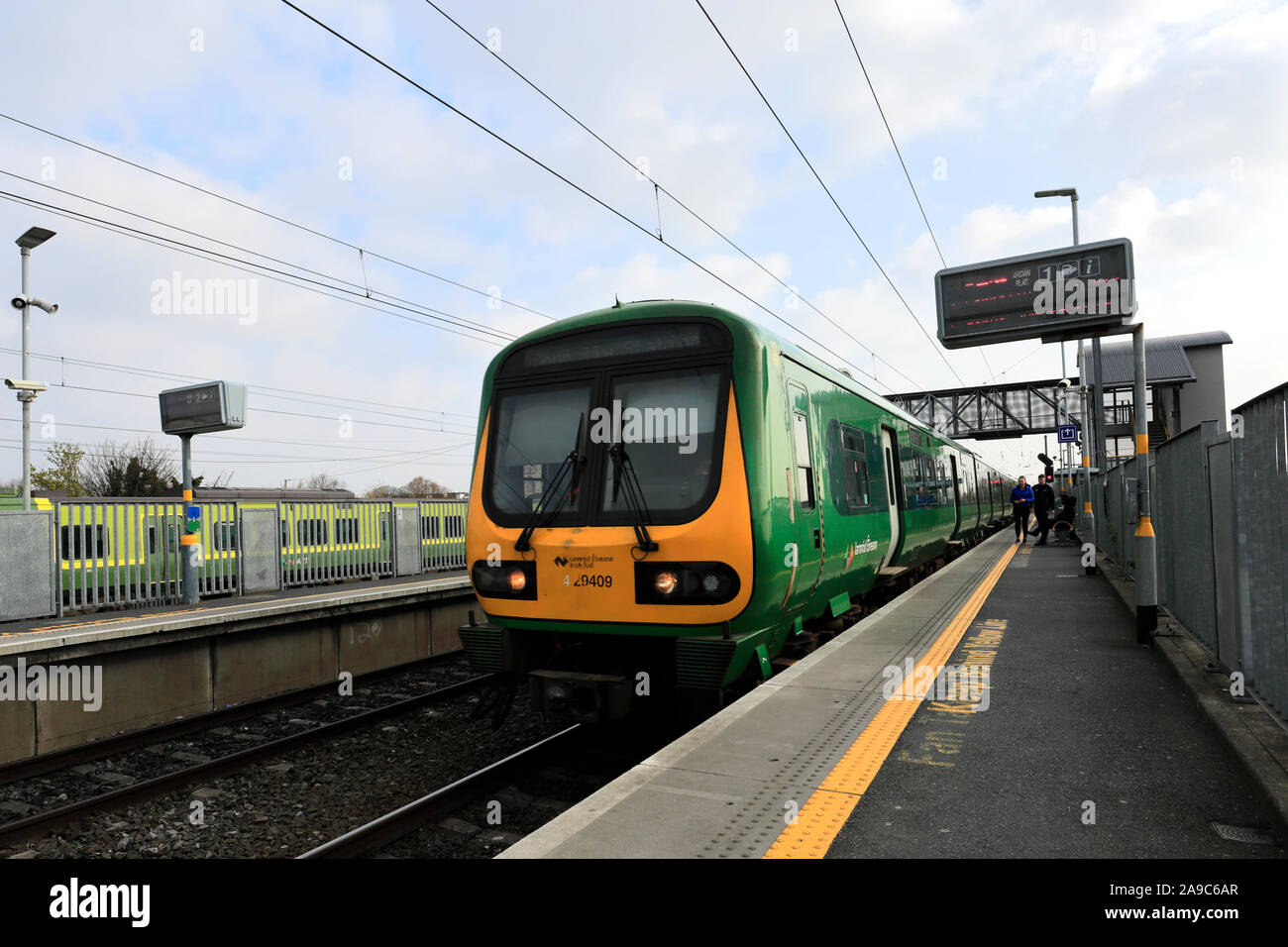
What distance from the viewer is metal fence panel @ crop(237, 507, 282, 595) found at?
12281 millimetres

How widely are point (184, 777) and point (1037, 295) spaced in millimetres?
9003

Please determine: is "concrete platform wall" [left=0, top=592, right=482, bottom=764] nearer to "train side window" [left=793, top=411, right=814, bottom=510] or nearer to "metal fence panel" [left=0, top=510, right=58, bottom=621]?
"metal fence panel" [left=0, top=510, right=58, bottom=621]

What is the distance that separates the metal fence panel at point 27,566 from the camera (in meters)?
9.55

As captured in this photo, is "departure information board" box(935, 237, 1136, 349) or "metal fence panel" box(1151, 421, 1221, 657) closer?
"metal fence panel" box(1151, 421, 1221, 657)

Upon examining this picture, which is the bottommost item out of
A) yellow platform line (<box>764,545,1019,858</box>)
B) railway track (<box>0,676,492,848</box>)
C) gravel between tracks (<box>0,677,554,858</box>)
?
gravel between tracks (<box>0,677,554,858</box>)

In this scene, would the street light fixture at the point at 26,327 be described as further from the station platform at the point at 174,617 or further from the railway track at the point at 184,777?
the railway track at the point at 184,777

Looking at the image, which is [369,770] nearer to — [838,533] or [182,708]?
[182,708]

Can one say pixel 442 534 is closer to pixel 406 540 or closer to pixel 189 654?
pixel 406 540

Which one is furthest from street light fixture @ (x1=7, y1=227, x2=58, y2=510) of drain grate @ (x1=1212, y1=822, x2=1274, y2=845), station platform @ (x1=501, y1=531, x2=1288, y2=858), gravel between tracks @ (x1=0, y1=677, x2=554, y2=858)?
drain grate @ (x1=1212, y1=822, x2=1274, y2=845)

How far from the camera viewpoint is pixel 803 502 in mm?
5762

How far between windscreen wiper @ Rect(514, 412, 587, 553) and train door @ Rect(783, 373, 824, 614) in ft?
4.80

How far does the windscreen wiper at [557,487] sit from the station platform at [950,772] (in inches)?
67.7
